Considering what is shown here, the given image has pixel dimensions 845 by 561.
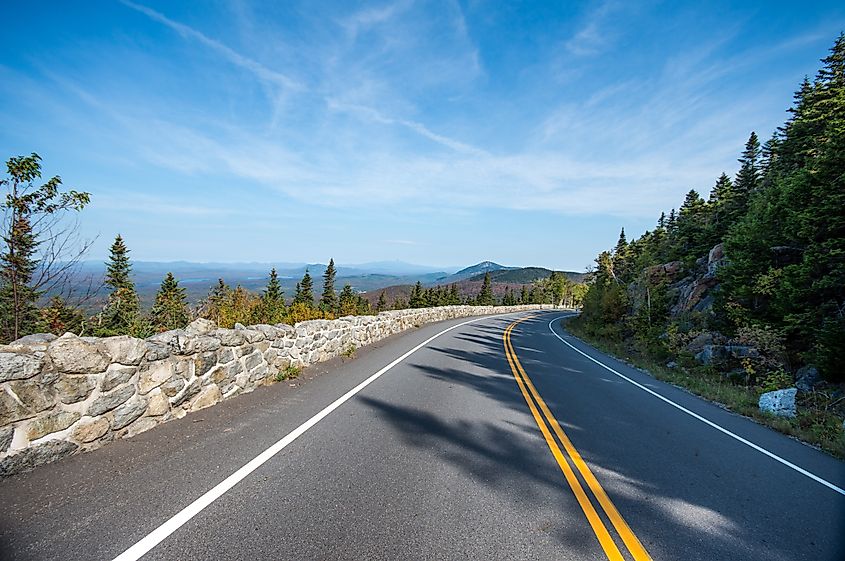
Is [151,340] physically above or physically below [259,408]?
above

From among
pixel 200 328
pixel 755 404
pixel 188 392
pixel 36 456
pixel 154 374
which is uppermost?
pixel 200 328

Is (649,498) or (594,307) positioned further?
(594,307)

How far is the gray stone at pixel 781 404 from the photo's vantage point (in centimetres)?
798

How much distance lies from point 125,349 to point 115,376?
12.2 inches

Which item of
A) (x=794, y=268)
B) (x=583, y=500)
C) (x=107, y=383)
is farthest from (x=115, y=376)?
(x=794, y=268)

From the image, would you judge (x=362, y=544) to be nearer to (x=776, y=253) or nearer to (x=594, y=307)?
(x=776, y=253)

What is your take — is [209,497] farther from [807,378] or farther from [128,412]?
[807,378]

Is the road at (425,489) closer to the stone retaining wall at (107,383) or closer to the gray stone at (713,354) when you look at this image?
the stone retaining wall at (107,383)

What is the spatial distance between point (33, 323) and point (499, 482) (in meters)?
14.5

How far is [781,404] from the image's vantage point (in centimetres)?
812

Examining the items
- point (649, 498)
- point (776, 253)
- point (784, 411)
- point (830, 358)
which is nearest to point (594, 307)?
point (776, 253)

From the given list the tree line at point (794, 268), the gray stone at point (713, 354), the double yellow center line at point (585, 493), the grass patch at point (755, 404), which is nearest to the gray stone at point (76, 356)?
the double yellow center line at point (585, 493)

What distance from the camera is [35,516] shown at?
117 inches

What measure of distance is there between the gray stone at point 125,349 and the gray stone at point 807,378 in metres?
14.1
